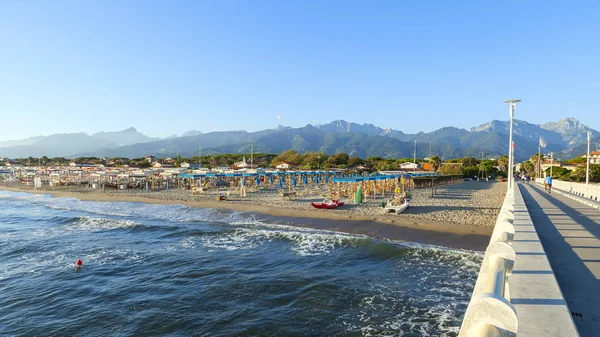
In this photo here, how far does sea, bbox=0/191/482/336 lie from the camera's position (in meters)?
7.32

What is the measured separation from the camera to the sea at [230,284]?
7.32 metres

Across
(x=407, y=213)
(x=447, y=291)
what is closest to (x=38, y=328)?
(x=447, y=291)

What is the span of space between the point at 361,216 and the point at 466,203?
9.55m

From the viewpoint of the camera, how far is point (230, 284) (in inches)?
380

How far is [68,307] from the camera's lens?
28.1 ft

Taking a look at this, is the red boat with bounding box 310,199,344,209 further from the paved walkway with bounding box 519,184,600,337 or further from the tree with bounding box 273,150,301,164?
the tree with bounding box 273,150,301,164

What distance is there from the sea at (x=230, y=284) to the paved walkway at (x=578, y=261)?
2387mm

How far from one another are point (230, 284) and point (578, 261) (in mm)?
8047

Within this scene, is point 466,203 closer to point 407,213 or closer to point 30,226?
point 407,213

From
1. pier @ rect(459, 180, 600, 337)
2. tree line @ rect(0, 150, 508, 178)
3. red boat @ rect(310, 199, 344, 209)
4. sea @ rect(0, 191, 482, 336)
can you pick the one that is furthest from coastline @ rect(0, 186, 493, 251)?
tree line @ rect(0, 150, 508, 178)

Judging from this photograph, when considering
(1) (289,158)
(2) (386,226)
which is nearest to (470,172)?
(1) (289,158)

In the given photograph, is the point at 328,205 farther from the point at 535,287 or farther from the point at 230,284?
the point at 535,287

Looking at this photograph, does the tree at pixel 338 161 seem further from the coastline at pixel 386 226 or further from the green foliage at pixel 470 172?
the coastline at pixel 386 226

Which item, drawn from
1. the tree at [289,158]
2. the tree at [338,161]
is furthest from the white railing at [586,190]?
the tree at [289,158]
